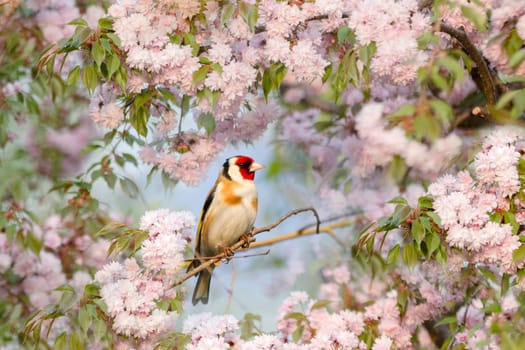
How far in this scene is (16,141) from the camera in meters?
4.07

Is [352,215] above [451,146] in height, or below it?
below

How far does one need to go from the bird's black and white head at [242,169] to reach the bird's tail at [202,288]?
1.25 feet

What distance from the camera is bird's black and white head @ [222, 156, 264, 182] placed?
3.43 metres

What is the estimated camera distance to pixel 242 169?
11.3 feet

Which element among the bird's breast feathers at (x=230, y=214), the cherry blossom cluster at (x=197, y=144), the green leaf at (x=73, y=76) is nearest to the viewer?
the green leaf at (x=73, y=76)

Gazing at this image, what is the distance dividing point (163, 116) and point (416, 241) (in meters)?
1.04

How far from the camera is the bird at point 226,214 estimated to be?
328 cm

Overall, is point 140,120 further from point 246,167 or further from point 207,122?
point 246,167

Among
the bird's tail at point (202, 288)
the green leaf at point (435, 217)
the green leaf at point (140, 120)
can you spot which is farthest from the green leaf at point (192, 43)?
the bird's tail at point (202, 288)

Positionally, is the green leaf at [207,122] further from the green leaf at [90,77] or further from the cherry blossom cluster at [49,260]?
the cherry blossom cluster at [49,260]

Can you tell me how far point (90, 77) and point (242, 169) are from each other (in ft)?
3.04

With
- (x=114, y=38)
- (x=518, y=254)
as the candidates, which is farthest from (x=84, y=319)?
(x=518, y=254)

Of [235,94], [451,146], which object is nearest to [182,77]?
[235,94]

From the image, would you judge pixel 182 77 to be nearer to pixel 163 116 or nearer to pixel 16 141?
pixel 163 116
